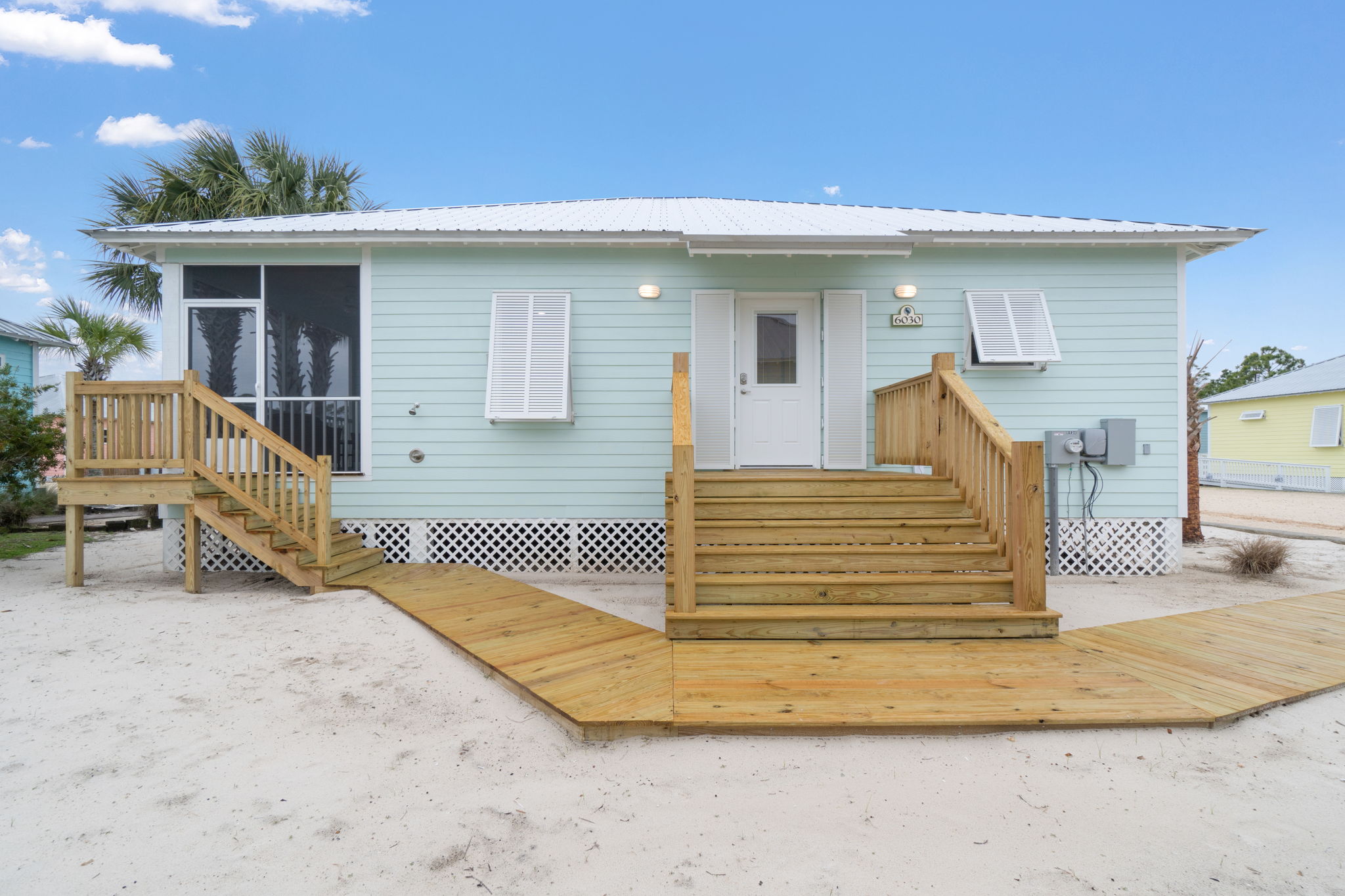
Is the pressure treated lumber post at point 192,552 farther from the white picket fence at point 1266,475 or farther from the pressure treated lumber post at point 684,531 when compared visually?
the white picket fence at point 1266,475

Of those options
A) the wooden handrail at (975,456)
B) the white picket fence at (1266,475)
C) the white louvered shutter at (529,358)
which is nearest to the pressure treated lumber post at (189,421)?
the white louvered shutter at (529,358)

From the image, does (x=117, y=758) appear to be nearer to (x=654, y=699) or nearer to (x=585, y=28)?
(x=654, y=699)

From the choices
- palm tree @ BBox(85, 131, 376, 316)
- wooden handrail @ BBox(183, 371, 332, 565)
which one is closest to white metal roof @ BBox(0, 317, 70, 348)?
palm tree @ BBox(85, 131, 376, 316)

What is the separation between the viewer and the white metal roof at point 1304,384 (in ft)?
55.4

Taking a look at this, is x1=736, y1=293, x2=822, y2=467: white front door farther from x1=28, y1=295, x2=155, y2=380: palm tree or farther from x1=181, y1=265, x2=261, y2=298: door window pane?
x1=28, y1=295, x2=155, y2=380: palm tree

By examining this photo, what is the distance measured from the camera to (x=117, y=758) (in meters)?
2.35

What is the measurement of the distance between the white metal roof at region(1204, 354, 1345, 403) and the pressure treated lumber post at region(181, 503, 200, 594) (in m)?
26.2

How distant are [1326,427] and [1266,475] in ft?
6.65

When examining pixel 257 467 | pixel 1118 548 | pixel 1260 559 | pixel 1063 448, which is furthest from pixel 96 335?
pixel 1260 559

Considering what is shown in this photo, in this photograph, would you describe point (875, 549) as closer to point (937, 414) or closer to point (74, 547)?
point (937, 414)

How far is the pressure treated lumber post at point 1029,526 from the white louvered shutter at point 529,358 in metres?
3.93

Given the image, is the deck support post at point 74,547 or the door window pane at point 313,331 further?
the door window pane at point 313,331

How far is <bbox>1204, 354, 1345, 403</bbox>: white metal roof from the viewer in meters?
16.9

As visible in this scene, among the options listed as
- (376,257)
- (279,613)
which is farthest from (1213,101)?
(279,613)
